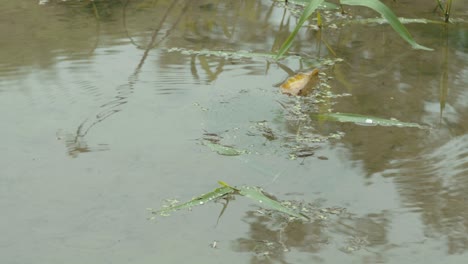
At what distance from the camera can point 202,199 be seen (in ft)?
5.21

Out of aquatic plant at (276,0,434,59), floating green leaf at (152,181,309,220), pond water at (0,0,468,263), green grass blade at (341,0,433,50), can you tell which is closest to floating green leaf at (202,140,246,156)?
pond water at (0,0,468,263)

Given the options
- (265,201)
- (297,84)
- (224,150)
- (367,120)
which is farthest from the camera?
(297,84)

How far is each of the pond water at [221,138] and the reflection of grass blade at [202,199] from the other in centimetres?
2

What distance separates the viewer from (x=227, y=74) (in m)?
2.30

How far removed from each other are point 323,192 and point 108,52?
3.43 ft

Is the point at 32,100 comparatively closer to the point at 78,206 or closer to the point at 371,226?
the point at 78,206

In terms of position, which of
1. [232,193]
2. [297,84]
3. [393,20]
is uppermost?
[393,20]

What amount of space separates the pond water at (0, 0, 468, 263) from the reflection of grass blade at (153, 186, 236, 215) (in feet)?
0.05

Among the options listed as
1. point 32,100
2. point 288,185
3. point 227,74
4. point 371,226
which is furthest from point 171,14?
point 371,226

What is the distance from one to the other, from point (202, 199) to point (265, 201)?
0.13 meters

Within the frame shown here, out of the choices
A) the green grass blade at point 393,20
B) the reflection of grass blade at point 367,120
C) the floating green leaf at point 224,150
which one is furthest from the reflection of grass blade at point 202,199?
the green grass blade at point 393,20

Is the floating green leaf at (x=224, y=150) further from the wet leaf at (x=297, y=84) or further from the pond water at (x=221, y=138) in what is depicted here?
the wet leaf at (x=297, y=84)

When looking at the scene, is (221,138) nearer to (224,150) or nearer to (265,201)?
(224,150)

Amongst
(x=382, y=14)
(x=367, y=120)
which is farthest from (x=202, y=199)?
(x=382, y=14)
